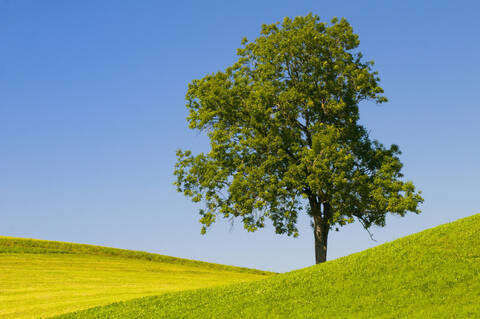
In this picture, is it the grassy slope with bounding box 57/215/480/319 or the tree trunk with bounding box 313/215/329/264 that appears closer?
the grassy slope with bounding box 57/215/480/319

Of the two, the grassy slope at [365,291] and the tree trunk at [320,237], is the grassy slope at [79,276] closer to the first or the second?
the grassy slope at [365,291]

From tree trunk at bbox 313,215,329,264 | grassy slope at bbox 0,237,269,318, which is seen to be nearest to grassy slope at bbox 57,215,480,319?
grassy slope at bbox 0,237,269,318

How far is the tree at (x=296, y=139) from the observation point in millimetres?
29344

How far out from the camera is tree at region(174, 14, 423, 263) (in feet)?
96.3

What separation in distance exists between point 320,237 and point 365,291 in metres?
12.6

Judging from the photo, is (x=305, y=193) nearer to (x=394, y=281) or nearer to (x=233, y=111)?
(x=233, y=111)

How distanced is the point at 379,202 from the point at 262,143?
783 centimetres

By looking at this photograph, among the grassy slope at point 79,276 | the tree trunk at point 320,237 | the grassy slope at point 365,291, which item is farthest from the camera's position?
the tree trunk at point 320,237

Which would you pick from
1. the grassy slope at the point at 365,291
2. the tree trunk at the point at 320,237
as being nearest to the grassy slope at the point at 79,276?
the grassy slope at the point at 365,291

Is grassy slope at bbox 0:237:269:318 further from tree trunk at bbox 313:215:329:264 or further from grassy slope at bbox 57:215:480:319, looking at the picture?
tree trunk at bbox 313:215:329:264

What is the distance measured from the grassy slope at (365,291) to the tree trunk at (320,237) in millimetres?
7343

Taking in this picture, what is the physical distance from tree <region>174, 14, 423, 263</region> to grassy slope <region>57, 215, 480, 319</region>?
619cm

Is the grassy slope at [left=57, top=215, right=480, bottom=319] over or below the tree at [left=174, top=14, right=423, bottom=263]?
below

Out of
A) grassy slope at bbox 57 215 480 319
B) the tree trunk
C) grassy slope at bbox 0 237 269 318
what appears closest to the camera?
grassy slope at bbox 57 215 480 319
